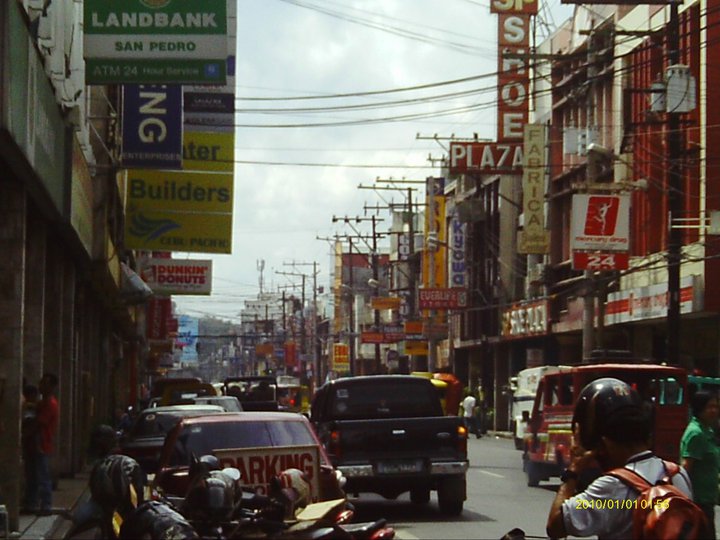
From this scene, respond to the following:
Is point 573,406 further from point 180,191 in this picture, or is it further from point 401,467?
point 180,191

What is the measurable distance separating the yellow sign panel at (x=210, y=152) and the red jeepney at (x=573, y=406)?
15385 millimetres

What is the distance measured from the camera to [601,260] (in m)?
44.1

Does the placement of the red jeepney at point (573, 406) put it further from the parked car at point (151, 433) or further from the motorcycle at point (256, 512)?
the motorcycle at point (256, 512)

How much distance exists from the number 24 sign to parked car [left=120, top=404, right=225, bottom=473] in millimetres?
21201

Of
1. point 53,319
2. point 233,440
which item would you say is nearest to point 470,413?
point 53,319

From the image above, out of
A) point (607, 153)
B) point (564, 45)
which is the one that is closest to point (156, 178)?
point (607, 153)

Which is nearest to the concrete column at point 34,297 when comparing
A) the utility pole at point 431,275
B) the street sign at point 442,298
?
the street sign at point 442,298

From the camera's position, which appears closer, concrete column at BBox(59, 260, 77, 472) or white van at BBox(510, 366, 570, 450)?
concrete column at BBox(59, 260, 77, 472)

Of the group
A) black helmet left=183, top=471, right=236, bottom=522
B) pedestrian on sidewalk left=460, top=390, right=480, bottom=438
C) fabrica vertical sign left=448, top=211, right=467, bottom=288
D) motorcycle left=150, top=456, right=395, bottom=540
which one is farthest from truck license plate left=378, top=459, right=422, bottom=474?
fabrica vertical sign left=448, top=211, right=467, bottom=288

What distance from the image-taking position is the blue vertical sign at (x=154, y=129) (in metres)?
31.8

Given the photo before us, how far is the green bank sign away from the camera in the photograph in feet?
63.7

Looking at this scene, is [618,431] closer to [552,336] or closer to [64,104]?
[64,104]

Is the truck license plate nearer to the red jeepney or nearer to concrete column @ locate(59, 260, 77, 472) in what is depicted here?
the red jeepney

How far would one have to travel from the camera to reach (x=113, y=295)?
121ft
